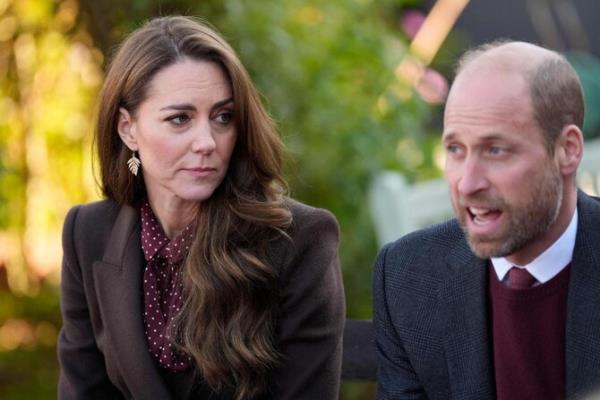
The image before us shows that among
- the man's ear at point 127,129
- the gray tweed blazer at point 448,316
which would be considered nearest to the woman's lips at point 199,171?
the man's ear at point 127,129

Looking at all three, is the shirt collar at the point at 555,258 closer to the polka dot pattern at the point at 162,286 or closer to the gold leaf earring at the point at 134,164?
the polka dot pattern at the point at 162,286

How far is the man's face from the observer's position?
2617 mm

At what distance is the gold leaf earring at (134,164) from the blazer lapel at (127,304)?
14cm

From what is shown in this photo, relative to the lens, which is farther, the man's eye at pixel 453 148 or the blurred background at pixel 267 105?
the blurred background at pixel 267 105

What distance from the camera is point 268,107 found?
16.9ft

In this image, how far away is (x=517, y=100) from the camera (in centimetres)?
261

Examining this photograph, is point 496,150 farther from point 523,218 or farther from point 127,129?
point 127,129

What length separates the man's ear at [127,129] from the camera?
11.5 ft

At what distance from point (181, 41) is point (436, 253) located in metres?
0.89

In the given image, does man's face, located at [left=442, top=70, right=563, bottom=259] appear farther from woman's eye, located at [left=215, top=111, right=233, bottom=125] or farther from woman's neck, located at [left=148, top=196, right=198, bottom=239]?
woman's neck, located at [left=148, top=196, right=198, bottom=239]

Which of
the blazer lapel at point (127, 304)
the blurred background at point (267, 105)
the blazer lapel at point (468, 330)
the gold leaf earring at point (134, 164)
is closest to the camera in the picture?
the blazer lapel at point (468, 330)

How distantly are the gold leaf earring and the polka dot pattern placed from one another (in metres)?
0.14

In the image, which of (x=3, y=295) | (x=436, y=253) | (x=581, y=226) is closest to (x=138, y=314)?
(x=436, y=253)

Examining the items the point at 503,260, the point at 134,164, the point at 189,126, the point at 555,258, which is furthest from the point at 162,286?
the point at 555,258
